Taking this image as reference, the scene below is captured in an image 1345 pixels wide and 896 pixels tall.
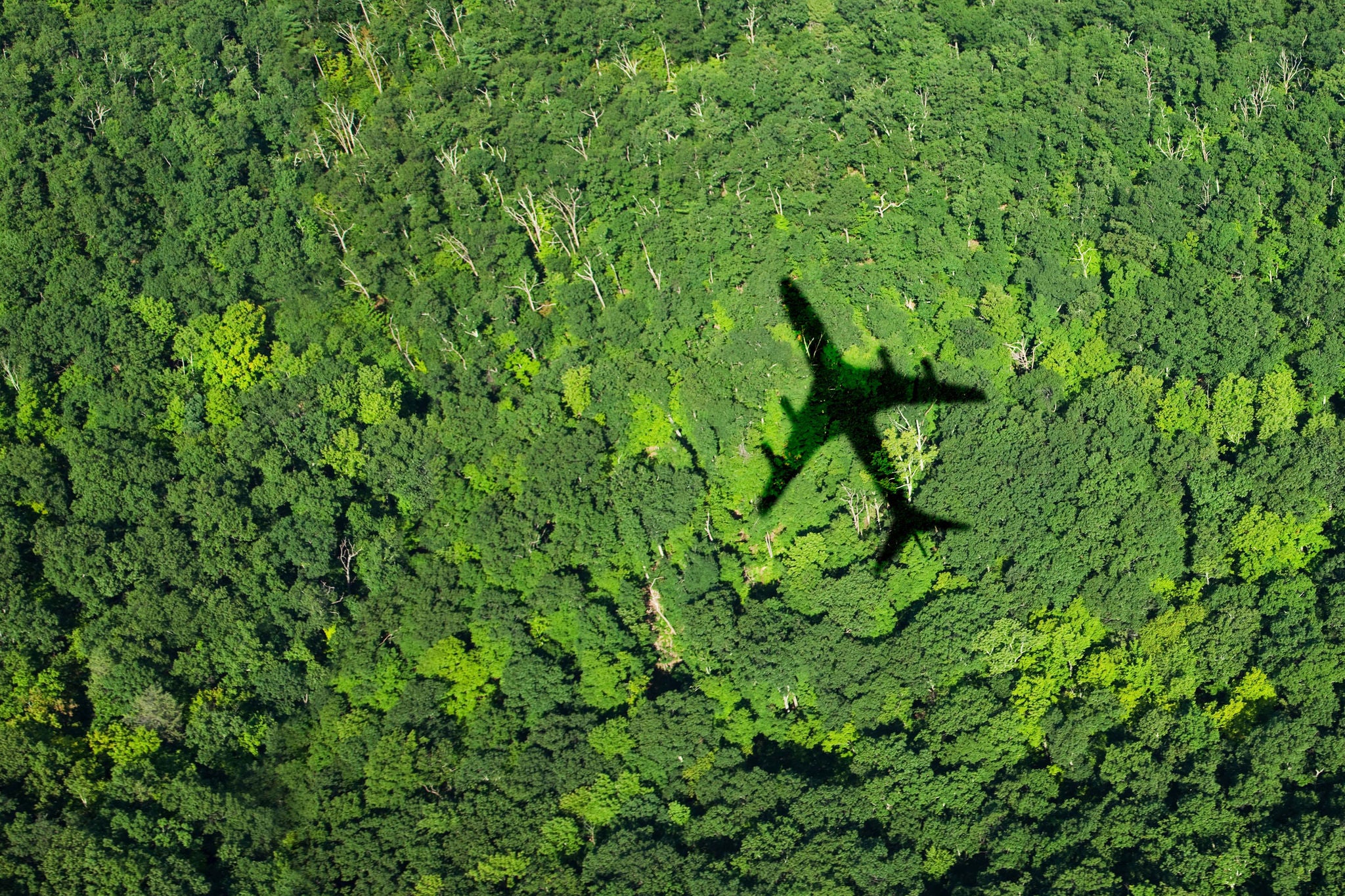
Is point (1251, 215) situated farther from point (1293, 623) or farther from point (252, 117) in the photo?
point (252, 117)

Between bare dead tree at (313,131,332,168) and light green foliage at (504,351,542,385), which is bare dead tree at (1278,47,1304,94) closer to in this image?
light green foliage at (504,351,542,385)

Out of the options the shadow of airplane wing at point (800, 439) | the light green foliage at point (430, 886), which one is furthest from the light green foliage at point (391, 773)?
the shadow of airplane wing at point (800, 439)

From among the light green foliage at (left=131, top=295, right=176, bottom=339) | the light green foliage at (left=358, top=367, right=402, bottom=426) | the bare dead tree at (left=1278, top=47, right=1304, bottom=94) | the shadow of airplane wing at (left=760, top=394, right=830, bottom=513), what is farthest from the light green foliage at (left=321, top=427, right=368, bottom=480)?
the bare dead tree at (left=1278, top=47, right=1304, bottom=94)

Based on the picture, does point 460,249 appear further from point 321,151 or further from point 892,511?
point 892,511

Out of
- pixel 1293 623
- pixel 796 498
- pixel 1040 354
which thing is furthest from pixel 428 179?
pixel 1293 623

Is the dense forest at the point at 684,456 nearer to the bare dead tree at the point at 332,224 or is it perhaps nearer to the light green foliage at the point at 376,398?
the light green foliage at the point at 376,398

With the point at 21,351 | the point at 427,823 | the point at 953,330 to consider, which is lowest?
the point at 427,823
